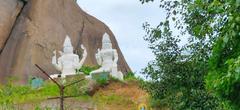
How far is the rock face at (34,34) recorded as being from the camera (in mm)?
17344

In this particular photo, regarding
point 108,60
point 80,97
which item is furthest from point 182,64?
point 108,60

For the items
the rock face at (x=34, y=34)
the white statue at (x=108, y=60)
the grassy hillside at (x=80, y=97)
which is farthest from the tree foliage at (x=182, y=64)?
the rock face at (x=34, y=34)

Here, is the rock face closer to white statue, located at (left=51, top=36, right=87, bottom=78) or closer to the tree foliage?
white statue, located at (left=51, top=36, right=87, bottom=78)

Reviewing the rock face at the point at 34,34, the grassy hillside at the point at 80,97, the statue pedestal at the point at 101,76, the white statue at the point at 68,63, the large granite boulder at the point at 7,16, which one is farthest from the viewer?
the large granite boulder at the point at 7,16

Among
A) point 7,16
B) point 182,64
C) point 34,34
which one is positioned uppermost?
point 7,16

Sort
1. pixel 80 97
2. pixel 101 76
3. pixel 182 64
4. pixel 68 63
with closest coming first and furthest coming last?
pixel 182 64
pixel 80 97
pixel 101 76
pixel 68 63

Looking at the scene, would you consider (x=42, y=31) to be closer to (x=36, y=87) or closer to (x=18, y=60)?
(x=18, y=60)

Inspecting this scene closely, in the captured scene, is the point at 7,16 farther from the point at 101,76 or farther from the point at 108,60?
the point at 101,76

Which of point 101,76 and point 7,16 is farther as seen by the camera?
point 7,16

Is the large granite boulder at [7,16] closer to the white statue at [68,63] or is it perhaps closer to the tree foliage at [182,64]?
the white statue at [68,63]

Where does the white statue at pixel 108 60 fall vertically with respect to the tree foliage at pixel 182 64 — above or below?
above

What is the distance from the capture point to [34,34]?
17.7 metres

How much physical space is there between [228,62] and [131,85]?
9.58 metres

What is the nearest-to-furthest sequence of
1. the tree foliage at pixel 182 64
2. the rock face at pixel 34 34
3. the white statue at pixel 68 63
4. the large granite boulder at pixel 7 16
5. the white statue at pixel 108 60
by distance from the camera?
the tree foliage at pixel 182 64, the white statue at pixel 68 63, the white statue at pixel 108 60, the rock face at pixel 34 34, the large granite boulder at pixel 7 16
